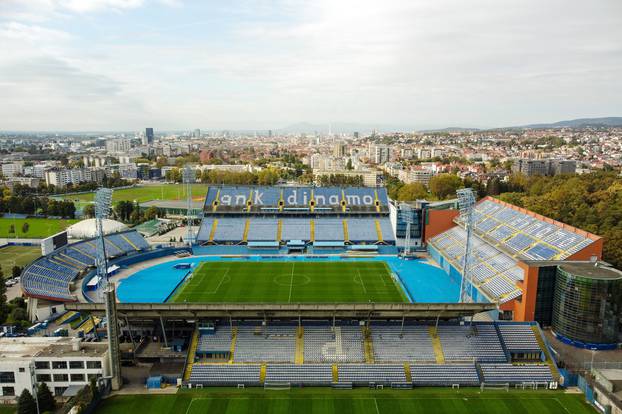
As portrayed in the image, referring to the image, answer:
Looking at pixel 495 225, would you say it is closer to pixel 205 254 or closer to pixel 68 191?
pixel 205 254

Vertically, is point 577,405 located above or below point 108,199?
below

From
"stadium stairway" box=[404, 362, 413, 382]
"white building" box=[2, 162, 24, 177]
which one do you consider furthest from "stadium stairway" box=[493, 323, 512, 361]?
"white building" box=[2, 162, 24, 177]

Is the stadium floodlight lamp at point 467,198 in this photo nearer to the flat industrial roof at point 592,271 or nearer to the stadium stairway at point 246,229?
the flat industrial roof at point 592,271

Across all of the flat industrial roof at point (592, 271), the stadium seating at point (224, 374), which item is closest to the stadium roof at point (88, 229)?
the stadium seating at point (224, 374)

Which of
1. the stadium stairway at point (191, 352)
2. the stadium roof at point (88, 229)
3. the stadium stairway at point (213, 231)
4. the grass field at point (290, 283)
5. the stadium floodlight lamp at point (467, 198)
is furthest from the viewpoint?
the stadium roof at point (88, 229)

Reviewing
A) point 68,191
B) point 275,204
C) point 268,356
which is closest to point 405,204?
point 275,204

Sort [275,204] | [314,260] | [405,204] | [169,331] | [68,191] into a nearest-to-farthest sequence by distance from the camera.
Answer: [169,331], [314,260], [405,204], [275,204], [68,191]

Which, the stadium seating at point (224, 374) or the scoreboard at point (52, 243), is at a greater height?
the scoreboard at point (52, 243)

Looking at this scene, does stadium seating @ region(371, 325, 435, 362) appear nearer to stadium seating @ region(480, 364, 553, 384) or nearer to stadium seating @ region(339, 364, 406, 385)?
stadium seating @ region(339, 364, 406, 385)

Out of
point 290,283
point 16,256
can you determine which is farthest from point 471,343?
point 16,256
